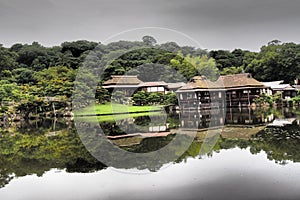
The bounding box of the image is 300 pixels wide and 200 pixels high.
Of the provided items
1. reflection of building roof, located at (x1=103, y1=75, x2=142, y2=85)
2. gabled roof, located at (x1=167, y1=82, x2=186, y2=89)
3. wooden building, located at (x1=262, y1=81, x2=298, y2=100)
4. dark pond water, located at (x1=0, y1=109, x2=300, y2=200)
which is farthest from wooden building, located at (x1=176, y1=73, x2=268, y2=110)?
dark pond water, located at (x1=0, y1=109, x2=300, y2=200)

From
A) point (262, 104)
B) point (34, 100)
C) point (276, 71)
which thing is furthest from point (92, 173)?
point (276, 71)

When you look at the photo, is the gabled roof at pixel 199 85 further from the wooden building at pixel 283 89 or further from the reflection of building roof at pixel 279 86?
the reflection of building roof at pixel 279 86

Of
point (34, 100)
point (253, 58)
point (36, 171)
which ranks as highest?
point (253, 58)

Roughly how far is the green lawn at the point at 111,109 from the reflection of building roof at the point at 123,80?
19.1ft

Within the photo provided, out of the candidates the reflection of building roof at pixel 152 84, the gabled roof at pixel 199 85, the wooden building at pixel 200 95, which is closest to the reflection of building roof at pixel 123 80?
the reflection of building roof at pixel 152 84

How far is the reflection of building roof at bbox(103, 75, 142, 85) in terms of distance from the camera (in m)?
37.5

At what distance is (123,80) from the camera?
3872cm

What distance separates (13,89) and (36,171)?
23.5m

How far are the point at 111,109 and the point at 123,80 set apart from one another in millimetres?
8955

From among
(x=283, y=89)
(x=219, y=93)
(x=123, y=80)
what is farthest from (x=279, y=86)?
(x=123, y=80)

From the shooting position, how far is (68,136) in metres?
15.3

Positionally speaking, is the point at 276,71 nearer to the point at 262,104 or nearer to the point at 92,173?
the point at 262,104

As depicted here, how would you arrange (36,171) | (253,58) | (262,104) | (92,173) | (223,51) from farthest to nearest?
(223,51), (253,58), (262,104), (36,171), (92,173)

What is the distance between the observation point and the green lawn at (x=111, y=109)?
96.2 feet
